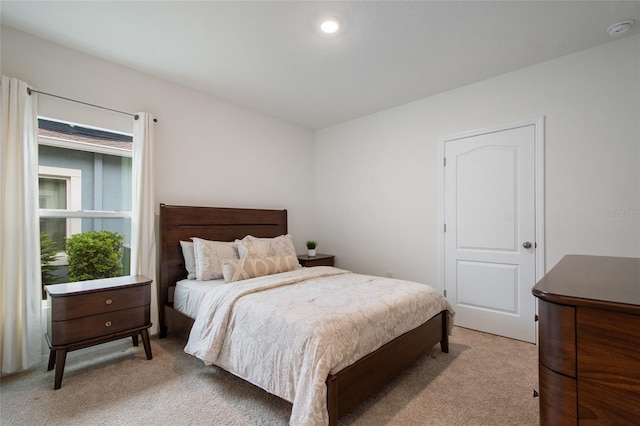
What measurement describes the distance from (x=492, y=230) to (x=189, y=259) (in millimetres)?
3149

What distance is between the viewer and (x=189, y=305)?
2631 millimetres

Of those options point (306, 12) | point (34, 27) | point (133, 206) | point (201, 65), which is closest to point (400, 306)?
point (306, 12)

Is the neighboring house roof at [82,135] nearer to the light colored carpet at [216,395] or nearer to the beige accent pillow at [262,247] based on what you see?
the beige accent pillow at [262,247]

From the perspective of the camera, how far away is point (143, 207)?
9.46 ft

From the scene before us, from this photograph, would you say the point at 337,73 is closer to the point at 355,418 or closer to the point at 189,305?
the point at 189,305

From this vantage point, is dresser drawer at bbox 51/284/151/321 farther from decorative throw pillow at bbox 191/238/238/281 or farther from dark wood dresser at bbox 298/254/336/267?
dark wood dresser at bbox 298/254/336/267

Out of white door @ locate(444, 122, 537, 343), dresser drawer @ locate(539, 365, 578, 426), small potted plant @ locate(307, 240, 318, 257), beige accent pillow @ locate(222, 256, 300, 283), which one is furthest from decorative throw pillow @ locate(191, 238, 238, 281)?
dresser drawer @ locate(539, 365, 578, 426)

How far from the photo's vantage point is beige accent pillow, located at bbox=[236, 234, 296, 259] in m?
3.14

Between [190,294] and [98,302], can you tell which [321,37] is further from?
[98,302]

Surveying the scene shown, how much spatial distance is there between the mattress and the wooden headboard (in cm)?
19

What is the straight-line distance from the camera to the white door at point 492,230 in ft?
9.61

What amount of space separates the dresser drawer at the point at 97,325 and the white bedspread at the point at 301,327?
0.56m

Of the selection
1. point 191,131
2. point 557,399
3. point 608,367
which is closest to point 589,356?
point 608,367

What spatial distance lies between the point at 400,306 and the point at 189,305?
181 centimetres
